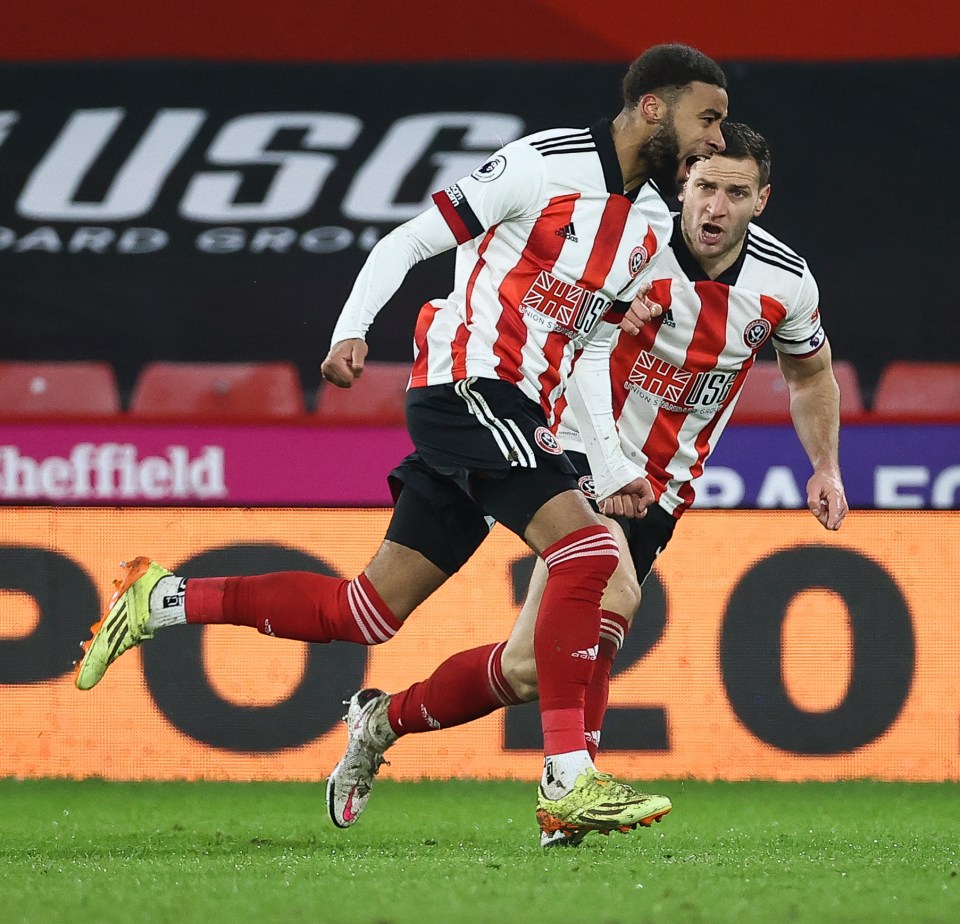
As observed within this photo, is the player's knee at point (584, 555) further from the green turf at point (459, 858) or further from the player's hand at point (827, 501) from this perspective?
the player's hand at point (827, 501)

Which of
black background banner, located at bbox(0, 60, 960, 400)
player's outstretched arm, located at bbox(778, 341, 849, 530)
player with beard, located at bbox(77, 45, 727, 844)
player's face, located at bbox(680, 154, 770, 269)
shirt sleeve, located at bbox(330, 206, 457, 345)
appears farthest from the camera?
black background banner, located at bbox(0, 60, 960, 400)

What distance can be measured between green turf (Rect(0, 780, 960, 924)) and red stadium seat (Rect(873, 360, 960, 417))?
3040 millimetres

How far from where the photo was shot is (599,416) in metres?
3.35

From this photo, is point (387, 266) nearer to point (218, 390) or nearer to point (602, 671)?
point (602, 671)

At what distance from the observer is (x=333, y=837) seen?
353 centimetres

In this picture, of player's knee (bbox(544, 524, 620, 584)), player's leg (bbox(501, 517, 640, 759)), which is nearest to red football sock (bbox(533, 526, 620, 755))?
player's knee (bbox(544, 524, 620, 584))

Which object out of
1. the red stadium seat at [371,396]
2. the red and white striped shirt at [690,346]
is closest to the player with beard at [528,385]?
the red and white striped shirt at [690,346]

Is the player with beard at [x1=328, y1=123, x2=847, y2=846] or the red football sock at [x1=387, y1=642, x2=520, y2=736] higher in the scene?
the player with beard at [x1=328, y1=123, x2=847, y2=846]

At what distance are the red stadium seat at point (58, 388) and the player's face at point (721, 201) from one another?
4071 mm

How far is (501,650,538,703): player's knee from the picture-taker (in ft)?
11.4

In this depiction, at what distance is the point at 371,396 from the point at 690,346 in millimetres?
3508

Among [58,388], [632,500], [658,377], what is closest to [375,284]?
[632,500]

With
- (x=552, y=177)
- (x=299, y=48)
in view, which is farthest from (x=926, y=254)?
(x=552, y=177)

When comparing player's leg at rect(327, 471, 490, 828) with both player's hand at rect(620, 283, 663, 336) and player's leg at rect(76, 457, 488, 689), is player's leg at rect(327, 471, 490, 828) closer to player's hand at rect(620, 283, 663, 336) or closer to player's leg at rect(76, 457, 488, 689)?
player's leg at rect(76, 457, 488, 689)
